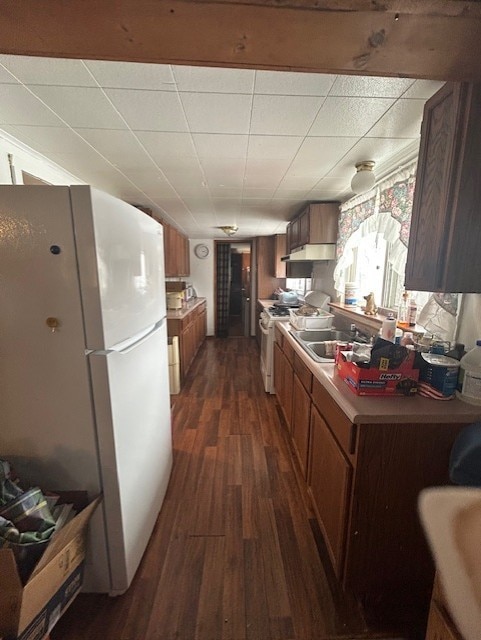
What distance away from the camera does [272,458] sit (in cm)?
201

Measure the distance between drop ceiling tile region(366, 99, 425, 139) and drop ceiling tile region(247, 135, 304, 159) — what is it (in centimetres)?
Result: 43

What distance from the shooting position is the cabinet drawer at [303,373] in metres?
1.59

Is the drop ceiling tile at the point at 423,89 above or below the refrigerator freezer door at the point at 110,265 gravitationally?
above

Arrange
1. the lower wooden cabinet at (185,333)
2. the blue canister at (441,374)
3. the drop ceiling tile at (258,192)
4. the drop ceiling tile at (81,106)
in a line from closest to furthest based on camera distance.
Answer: the blue canister at (441,374)
the drop ceiling tile at (81,106)
the drop ceiling tile at (258,192)
the lower wooden cabinet at (185,333)

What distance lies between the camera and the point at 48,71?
1057 millimetres


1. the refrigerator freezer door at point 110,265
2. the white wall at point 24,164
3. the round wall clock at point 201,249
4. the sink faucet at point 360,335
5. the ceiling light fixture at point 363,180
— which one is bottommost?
the sink faucet at point 360,335

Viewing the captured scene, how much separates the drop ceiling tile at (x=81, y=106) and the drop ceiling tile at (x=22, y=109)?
50mm

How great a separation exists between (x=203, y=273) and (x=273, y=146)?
4150 millimetres

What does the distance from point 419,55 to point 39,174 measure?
2311 mm

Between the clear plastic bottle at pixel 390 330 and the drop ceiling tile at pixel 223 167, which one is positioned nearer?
the clear plastic bottle at pixel 390 330

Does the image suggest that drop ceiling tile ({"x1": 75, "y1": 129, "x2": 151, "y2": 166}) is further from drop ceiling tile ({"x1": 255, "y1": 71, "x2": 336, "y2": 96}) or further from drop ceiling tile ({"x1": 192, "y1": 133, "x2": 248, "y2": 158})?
drop ceiling tile ({"x1": 255, "y1": 71, "x2": 336, "y2": 96})

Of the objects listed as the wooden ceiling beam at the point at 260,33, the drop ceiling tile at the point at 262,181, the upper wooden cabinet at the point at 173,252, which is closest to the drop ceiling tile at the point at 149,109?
the wooden ceiling beam at the point at 260,33

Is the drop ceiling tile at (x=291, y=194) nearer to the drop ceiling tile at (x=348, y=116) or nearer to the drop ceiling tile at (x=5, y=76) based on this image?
the drop ceiling tile at (x=348, y=116)

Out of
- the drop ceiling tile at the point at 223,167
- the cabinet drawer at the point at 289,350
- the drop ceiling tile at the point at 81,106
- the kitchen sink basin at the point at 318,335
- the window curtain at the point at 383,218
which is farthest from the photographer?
the kitchen sink basin at the point at 318,335
